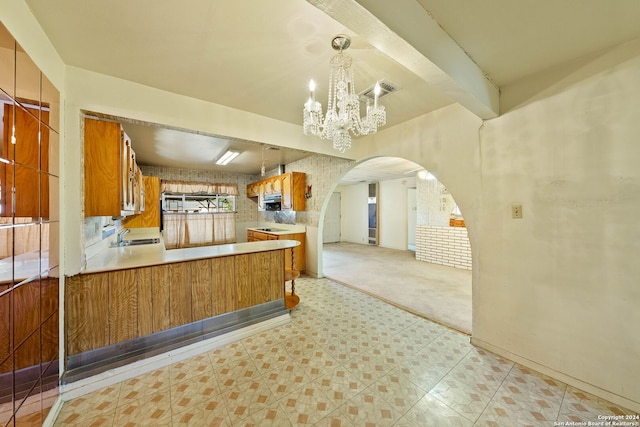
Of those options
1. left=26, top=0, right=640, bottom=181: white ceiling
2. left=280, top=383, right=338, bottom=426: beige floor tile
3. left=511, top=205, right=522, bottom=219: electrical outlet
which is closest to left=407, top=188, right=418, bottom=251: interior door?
left=511, top=205, right=522, bottom=219: electrical outlet

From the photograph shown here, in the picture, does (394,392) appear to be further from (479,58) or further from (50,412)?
(479,58)

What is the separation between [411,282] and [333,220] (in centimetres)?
510

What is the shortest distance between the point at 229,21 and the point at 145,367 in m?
2.67

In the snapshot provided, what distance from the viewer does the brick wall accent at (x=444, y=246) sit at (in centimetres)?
497

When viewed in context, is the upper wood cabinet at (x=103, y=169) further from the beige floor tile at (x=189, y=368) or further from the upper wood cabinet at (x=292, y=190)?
the upper wood cabinet at (x=292, y=190)

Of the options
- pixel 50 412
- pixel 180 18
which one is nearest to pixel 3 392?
pixel 50 412

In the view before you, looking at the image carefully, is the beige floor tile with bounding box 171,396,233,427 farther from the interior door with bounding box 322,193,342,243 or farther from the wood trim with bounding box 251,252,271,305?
the interior door with bounding box 322,193,342,243

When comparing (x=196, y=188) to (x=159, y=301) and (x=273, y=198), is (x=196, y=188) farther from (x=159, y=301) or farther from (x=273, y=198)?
(x=159, y=301)

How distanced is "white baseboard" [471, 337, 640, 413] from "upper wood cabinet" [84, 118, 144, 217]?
3.57 m

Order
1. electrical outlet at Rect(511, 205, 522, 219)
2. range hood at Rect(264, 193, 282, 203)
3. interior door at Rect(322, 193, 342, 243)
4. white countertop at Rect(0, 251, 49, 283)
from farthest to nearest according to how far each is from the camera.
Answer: interior door at Rect(322, 193, 342, 243) < range hood at Rect(264, 193, 282, 203) < electrical outlet at Rect(511, 205, 522, 219) < white countertop at Rect(0, 251, 49, 283)

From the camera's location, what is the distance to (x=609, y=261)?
1.50 meters

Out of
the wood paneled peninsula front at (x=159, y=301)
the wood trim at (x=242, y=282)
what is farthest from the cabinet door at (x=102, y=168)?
the wood trim at (x=242, y=282)

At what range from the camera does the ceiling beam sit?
37.3 inches

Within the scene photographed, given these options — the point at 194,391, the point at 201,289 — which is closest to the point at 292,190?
the point at 201,289
